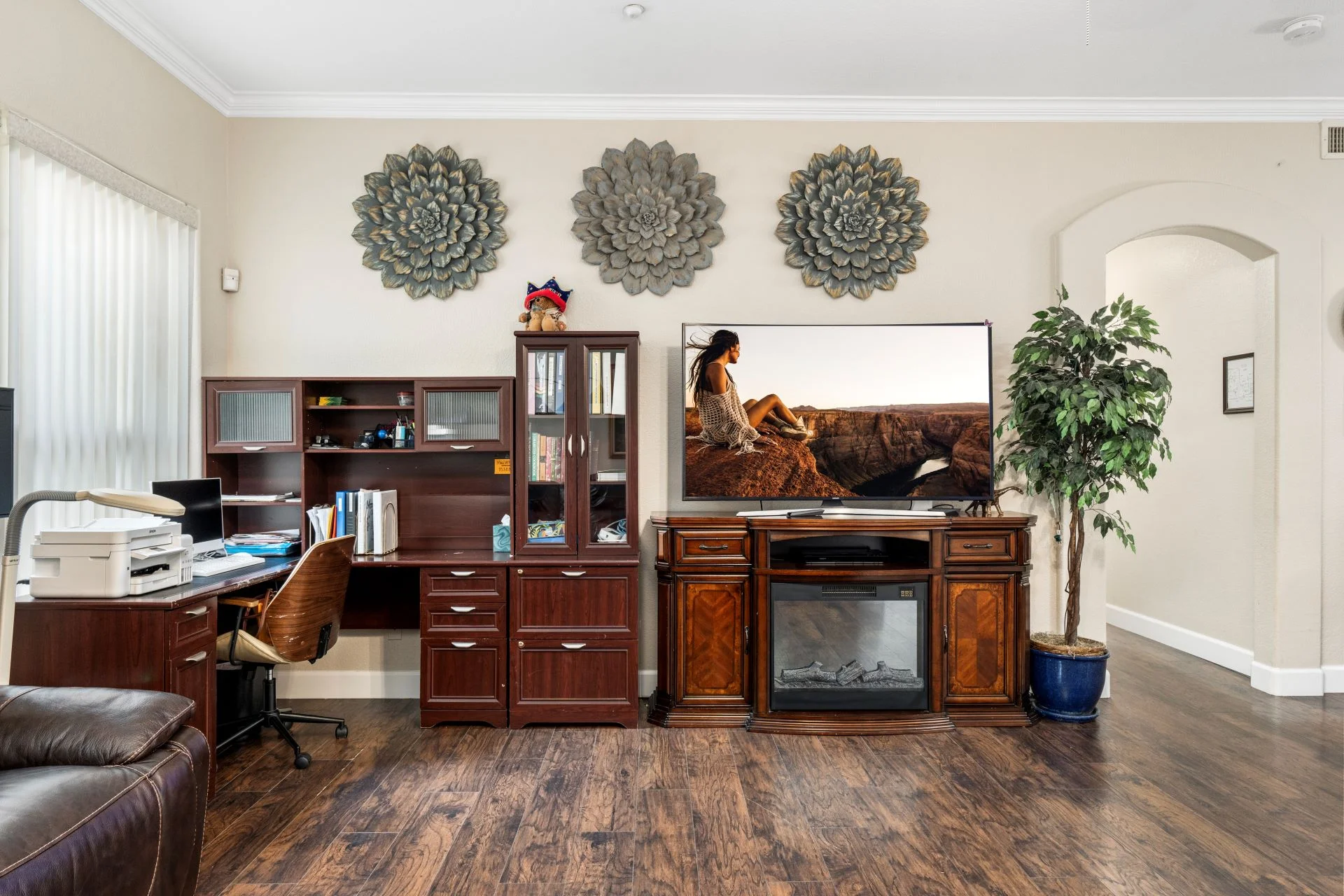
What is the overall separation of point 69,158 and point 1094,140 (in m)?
4.69

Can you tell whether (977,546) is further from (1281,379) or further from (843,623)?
(1281,379)

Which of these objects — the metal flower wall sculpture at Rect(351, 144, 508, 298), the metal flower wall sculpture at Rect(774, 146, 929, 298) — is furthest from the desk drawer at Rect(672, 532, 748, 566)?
the metal flower wall sculpture at Rect(351, 144, 508, 298)

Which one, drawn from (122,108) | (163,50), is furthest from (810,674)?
(163,50)

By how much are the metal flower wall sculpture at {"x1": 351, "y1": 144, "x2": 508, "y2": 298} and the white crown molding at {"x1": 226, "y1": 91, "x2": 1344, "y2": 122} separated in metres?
0.30

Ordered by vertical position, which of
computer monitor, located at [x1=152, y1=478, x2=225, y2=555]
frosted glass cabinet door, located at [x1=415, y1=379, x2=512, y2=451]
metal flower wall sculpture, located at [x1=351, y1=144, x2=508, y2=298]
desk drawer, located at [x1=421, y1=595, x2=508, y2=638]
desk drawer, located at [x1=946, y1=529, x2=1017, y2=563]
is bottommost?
desk drawer, located at [x1=421, y1=595, x2=508, y2=638]

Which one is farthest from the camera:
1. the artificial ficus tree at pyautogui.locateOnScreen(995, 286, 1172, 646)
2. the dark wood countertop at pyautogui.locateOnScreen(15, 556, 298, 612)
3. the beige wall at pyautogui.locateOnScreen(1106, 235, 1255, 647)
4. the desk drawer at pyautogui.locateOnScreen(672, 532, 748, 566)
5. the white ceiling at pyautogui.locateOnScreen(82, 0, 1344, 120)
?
the beige wall at pyautogui.locateOnScreen(1106, 235, 1255, 647)

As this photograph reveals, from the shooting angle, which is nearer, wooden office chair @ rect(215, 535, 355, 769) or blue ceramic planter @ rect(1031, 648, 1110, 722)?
wooden office chair @ rect(215, 535, 355, 769)

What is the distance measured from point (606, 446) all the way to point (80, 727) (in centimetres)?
225

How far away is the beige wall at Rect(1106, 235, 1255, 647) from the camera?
4434 millimetres

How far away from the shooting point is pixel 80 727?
6.03 ft

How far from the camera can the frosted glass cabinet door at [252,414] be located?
3689 millimetres

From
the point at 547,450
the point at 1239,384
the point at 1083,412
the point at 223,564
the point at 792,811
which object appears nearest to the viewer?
the point at 792,811

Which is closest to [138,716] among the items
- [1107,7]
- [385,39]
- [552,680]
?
[552,680]

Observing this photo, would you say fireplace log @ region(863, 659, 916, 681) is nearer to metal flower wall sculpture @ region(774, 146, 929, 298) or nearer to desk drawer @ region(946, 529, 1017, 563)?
desk drawer @ region(946, 529, 1017, 563)
